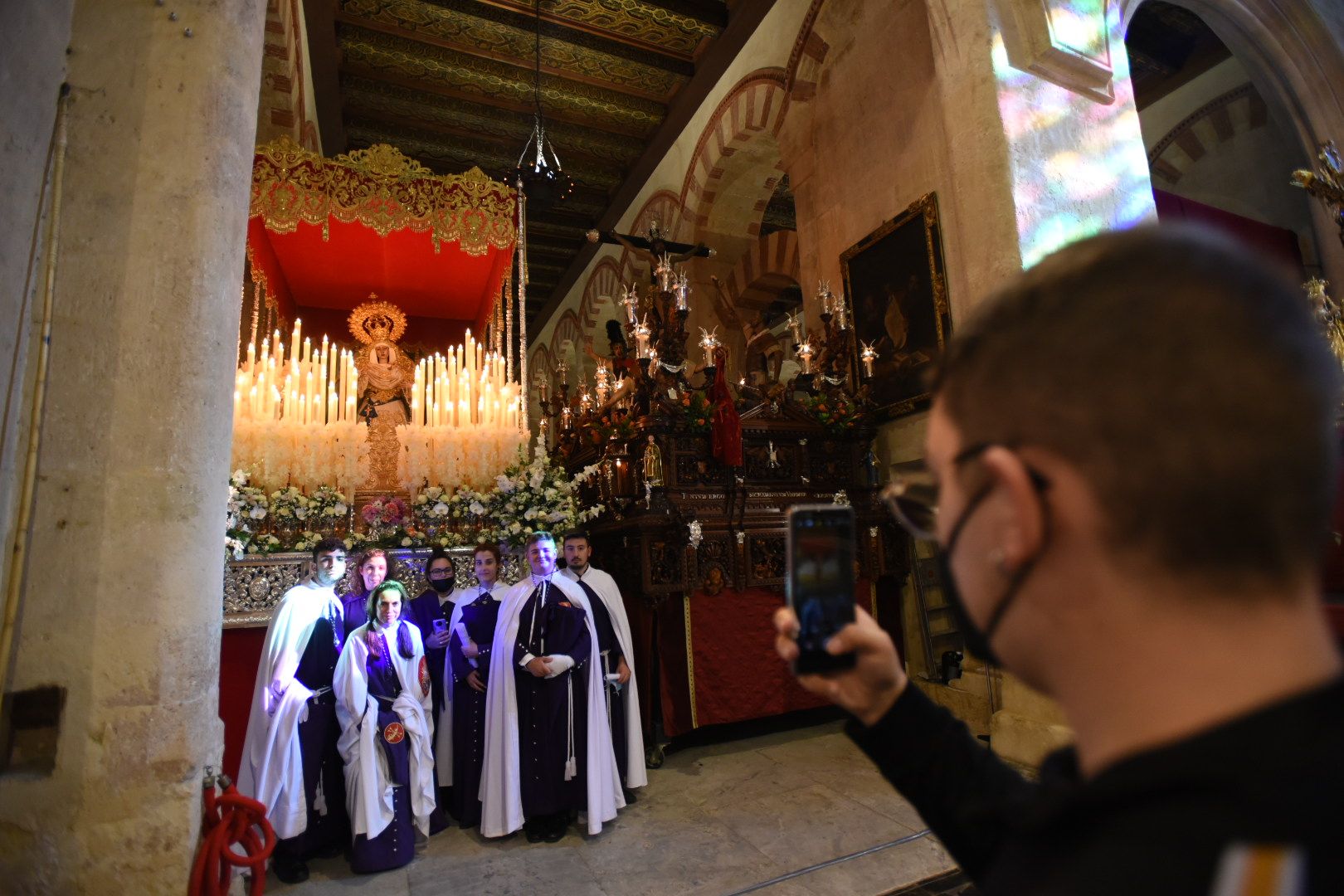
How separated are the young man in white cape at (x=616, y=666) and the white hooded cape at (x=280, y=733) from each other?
5.28ft

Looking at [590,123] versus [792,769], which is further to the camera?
[590,123]

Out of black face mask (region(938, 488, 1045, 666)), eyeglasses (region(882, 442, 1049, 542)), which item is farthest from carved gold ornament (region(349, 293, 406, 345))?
black face mask (region(938, 488, 1045, 666))

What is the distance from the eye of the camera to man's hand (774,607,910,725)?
94 centimetres

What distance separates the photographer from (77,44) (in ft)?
7.50

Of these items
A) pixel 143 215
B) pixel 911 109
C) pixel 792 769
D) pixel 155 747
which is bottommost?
pixel 792 769

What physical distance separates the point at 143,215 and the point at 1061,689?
287 cm

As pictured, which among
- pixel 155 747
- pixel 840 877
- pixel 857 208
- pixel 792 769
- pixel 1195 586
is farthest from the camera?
pixel 857 208

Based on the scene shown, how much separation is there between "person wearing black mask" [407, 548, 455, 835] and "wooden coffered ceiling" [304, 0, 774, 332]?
447cm

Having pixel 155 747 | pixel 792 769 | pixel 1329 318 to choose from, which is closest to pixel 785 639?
pixel 155 747

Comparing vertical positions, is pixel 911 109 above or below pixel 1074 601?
above

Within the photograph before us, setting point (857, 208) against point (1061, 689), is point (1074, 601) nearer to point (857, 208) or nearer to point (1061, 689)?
point (1061, 689)

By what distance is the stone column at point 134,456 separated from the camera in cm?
195

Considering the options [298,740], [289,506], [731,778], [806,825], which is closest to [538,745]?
[298,740]

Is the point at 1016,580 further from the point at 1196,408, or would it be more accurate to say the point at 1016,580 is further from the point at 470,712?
the point at 470,712
